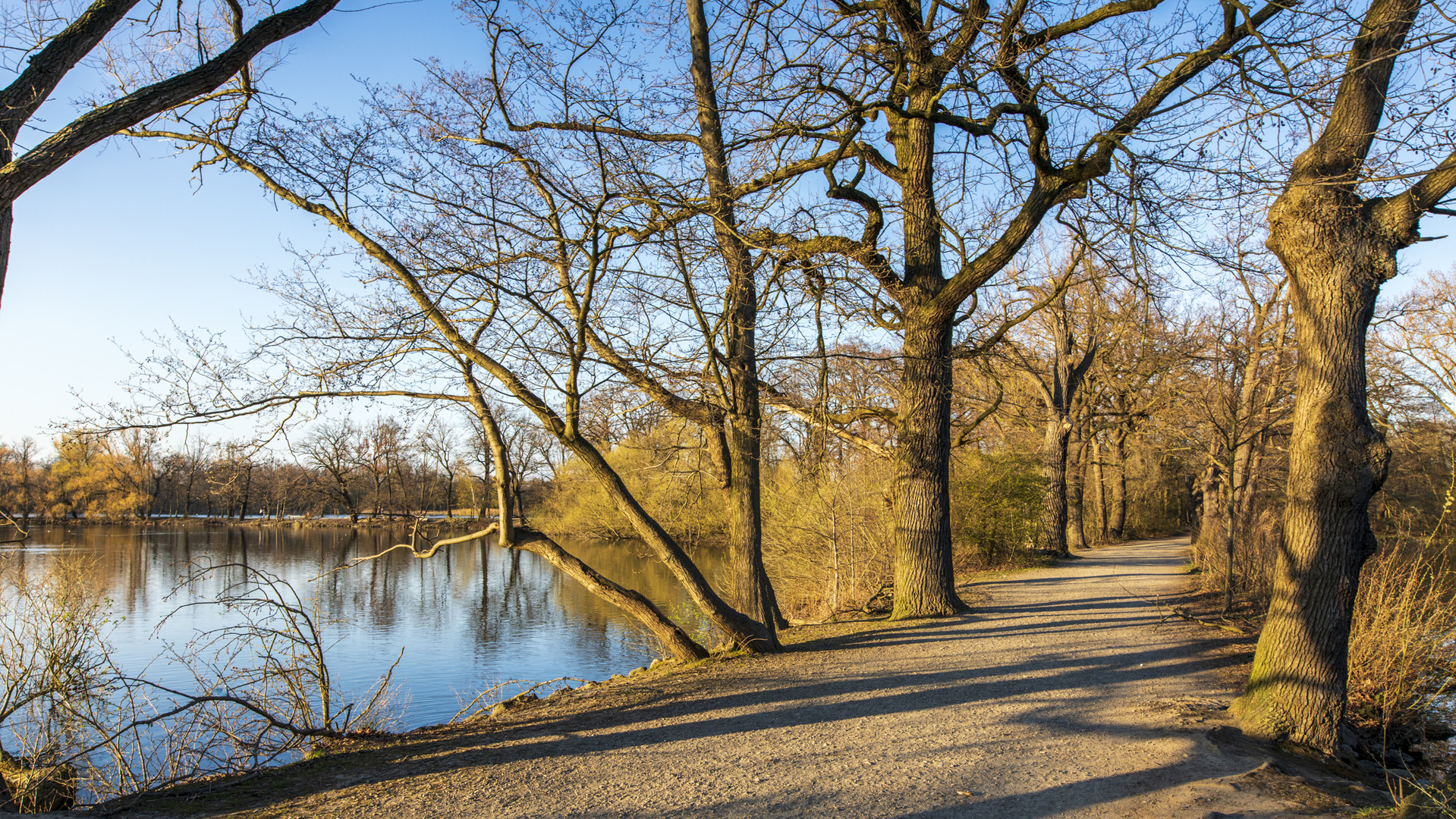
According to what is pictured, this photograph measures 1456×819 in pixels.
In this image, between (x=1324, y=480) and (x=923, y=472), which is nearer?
(x=1324, y=480)

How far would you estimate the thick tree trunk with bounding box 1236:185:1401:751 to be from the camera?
Answer: 17.6ft

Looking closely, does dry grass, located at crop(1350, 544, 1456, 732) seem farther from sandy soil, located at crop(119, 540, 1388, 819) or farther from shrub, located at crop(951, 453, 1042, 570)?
shrub, located at crop(951, 453, 1042, 570)

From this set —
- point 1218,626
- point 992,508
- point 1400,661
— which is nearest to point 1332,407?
point 1400,661

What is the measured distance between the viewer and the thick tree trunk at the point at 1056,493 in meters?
19.9

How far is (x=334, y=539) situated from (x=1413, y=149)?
1770 inches

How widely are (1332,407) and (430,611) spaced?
17520 mm

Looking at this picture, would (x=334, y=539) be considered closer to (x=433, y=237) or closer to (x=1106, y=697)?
(x=433, y=237)

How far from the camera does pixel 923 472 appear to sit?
9688mm

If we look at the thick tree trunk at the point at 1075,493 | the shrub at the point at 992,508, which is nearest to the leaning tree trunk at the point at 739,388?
the shrub at the point at 992,508

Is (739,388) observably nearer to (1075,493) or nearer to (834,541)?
(834,541)

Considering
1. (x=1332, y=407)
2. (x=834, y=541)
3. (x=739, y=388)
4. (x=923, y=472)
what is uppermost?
(x=739, y=388)

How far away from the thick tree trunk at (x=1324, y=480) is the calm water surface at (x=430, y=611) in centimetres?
726

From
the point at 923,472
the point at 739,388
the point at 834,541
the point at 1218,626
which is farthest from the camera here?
the point at 834,541

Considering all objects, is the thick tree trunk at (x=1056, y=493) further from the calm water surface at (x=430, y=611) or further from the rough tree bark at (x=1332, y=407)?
the rough tree bark at (x=1332, y=407)
